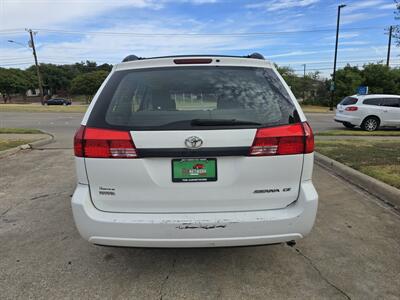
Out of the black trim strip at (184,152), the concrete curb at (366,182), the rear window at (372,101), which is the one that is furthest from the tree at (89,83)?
the black trim strip at (184,152)

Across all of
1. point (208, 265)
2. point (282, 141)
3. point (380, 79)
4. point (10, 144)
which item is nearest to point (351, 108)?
point (10, 144)

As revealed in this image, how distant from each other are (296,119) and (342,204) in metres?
2.57

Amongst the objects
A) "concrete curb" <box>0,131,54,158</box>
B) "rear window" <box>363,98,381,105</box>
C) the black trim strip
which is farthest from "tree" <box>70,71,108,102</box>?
the black trim strip

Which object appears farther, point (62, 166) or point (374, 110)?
point (374, 110)

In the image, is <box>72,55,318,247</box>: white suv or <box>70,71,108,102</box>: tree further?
<box>70,71,108,102</box>: tree

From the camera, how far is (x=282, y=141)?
101 inches

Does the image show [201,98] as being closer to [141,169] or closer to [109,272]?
[141,169]

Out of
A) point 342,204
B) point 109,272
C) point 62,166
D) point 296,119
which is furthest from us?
point 62,166

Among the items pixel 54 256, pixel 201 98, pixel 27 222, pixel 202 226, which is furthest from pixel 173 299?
pixel 27 222

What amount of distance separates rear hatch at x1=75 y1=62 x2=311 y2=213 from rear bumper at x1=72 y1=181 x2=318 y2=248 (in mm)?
62

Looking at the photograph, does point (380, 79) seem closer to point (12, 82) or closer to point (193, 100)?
point (193, 100)

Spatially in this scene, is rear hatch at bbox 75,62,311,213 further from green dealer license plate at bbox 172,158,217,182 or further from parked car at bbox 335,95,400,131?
parked car at bbox 335,95,400,131

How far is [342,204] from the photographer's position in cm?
476

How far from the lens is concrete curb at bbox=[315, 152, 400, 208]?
479 cm
